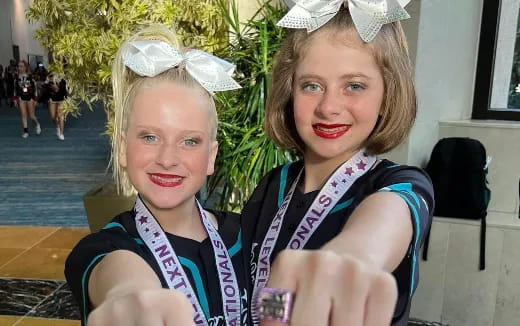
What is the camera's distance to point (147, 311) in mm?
524

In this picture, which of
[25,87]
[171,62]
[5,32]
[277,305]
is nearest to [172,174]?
[171,62]

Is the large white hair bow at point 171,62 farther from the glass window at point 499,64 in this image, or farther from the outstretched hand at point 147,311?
the glass window at point 499,64

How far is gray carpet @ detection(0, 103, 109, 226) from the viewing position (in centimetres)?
525

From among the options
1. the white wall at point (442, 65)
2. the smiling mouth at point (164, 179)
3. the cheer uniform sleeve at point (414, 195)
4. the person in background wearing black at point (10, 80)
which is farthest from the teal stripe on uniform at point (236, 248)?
the person in background wearing black at point (10, 80)

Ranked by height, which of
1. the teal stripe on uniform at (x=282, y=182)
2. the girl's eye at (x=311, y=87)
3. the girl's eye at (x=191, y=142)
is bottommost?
the teal stripe on uniform at (x=282, y=182)

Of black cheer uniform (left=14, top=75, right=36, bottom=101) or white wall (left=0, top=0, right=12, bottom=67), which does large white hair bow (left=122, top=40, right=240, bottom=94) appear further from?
white wall (left=0, top=0, right=12, bottom=67)

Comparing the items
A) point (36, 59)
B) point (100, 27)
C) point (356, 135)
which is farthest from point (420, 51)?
point (36, 59)

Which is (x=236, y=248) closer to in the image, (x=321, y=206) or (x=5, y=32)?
(x=321, y=206)

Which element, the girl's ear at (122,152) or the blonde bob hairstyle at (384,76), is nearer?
the blonde bob hairstyle at (384,76)

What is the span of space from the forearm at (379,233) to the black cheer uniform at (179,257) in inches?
18.4

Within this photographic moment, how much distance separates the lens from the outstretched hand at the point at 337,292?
46 centimetres

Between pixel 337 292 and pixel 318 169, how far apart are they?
0.63 metres

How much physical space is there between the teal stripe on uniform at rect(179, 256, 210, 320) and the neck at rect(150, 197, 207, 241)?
0.08 metres

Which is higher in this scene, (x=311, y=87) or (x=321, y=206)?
(x=311, y=87)
